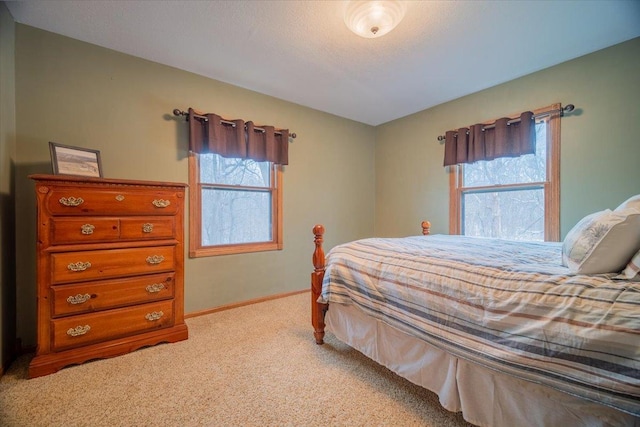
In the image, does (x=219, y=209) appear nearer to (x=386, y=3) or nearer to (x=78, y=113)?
(x=78, y=113)

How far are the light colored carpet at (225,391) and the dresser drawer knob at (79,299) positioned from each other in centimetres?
42

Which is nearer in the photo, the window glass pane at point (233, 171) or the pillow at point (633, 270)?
the pillow at point (633, 270)

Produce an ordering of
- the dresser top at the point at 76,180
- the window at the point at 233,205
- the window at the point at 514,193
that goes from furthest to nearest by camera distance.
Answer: the window at the point at 233,205
the window at the point at 514,193
the dresser top at the point at 76,180

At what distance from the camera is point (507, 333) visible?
3.08 ft

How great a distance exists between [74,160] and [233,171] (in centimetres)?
130

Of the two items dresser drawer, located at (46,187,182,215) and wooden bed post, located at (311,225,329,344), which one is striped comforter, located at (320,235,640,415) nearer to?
wooden bed post, located at (311,225,329,344)

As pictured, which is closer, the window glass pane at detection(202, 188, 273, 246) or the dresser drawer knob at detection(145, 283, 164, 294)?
the dresser drawer knob at detection(145, 283, 164, 294)

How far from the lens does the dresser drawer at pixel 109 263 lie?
163 centimetres

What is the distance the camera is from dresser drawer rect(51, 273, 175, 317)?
5.32 ft

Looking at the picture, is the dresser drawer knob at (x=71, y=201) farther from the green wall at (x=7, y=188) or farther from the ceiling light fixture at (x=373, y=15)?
the ceiling light fixture at (x=373, y=15)

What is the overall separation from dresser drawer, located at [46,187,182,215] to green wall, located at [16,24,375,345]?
52 cm

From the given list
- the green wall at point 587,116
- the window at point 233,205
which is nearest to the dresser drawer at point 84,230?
the window at point 233,205

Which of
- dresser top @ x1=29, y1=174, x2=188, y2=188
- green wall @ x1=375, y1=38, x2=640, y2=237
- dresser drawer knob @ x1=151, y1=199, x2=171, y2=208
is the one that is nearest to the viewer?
dresser top @ x1=29, y1=174, x2=188, y2=188

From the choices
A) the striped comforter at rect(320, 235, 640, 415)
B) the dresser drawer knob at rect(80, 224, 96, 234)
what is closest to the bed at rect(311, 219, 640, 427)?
the striped comforter at rect(320, 235, 640, 415)
